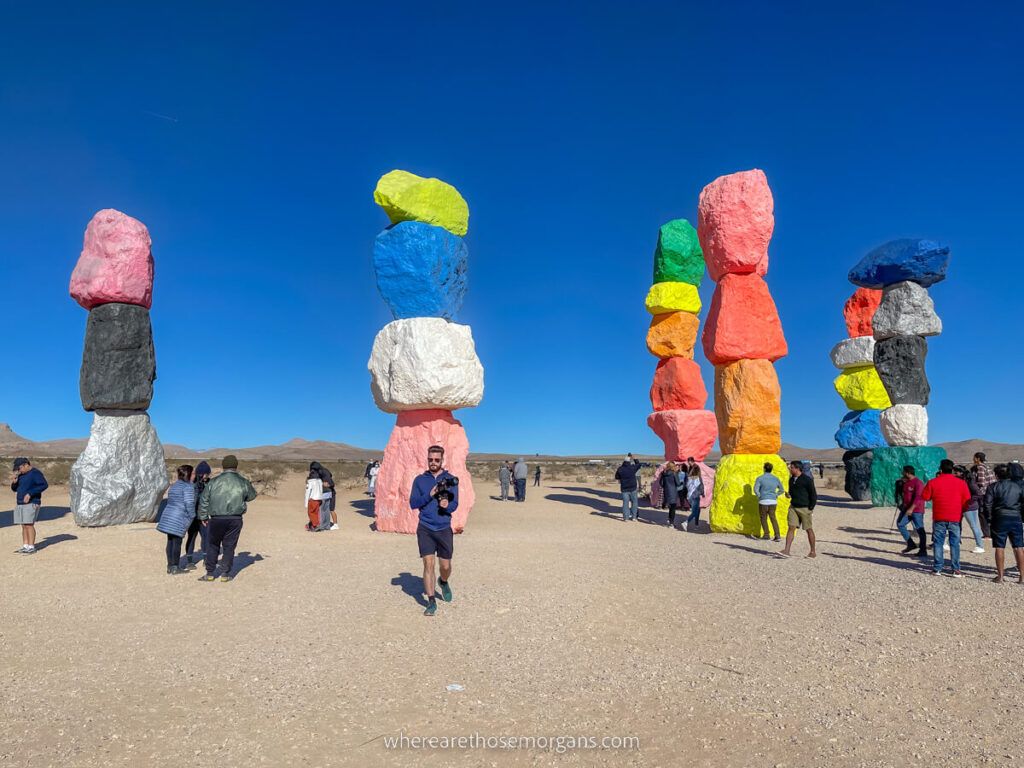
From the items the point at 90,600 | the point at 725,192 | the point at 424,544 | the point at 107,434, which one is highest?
the point at 725,192

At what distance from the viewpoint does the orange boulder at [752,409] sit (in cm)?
1268

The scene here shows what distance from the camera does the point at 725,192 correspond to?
13.5 m

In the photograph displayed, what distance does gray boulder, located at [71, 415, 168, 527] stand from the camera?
12039 millimetres

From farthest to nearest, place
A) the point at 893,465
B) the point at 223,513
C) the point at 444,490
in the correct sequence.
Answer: the point at 893,465 < the point at 223,513 < the point at 444,490

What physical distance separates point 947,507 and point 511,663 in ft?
21.4

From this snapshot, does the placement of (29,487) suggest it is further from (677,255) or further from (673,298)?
(677,255)

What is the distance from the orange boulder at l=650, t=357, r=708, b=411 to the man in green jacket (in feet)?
43.8

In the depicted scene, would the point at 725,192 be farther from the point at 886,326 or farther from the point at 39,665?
the point at 39,665

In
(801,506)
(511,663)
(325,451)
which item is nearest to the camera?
(511,663)

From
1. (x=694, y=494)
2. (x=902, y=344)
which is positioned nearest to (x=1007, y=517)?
(x=694, y=494)

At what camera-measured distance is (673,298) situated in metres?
19.2

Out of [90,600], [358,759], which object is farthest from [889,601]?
[90,600]

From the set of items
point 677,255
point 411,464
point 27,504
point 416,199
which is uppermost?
point 677,255

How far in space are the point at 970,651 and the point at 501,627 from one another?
3.96 metres
